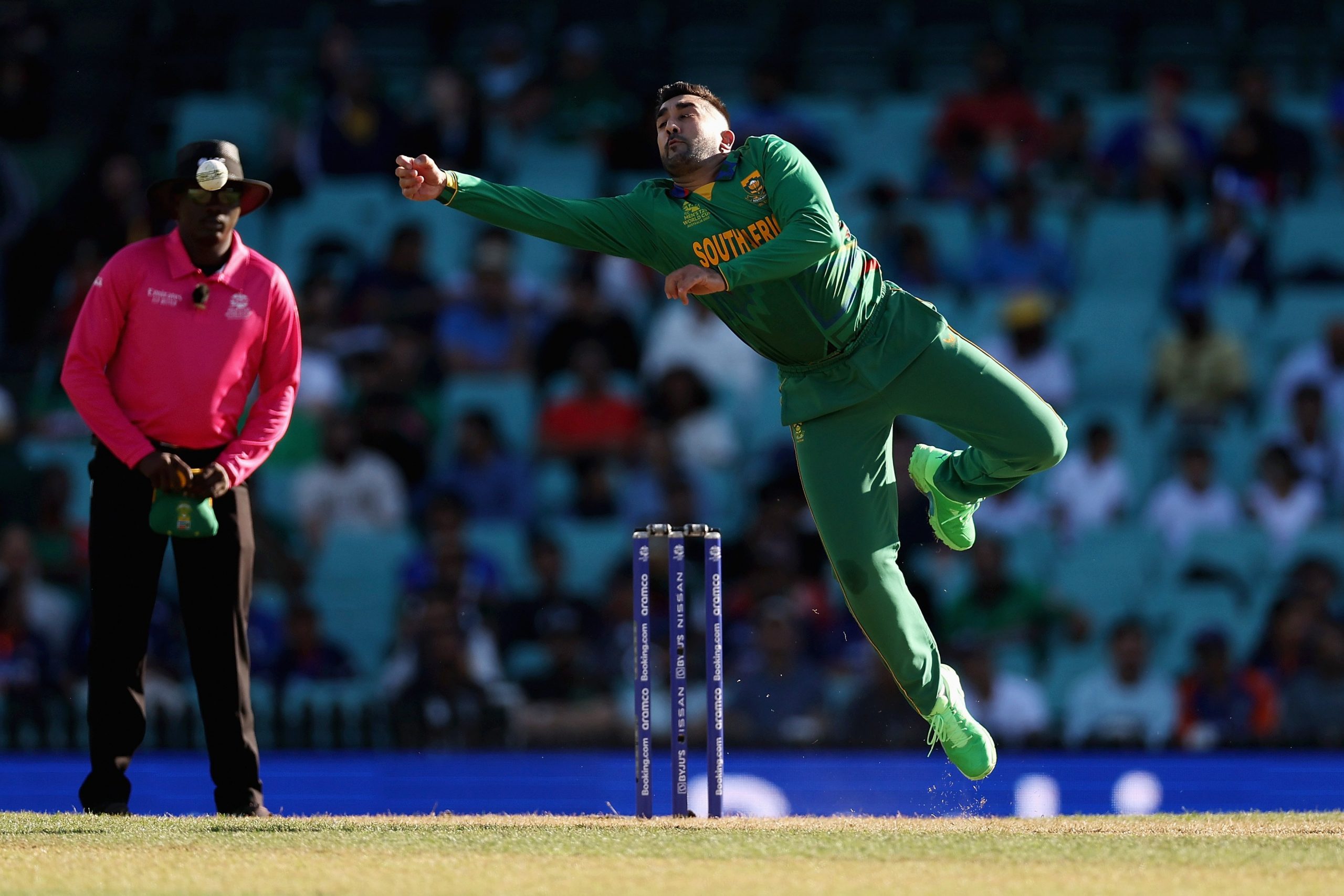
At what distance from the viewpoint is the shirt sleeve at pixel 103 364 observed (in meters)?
6.31

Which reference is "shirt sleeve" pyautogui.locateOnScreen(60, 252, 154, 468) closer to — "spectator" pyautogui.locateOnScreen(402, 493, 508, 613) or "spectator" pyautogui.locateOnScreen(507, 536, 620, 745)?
"spectator" pyautogui.locateOnScreen(507, 536, 620, 745)

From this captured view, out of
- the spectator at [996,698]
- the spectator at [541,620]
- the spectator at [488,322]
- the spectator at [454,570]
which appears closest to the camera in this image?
the spectator at [996,698]

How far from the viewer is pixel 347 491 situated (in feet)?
37.7

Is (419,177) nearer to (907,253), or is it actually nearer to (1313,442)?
(907,253)

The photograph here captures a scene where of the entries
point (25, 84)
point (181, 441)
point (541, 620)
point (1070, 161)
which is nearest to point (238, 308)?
point (181, 441)

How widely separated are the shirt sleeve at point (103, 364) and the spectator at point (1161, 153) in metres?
8.40

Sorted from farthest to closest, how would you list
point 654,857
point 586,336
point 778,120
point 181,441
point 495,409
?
point 778,120 → point 586,336 → point 495,409 → point 181,441 → point 654,857

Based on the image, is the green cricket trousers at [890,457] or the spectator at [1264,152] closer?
the green cricket trousers at [890,457]

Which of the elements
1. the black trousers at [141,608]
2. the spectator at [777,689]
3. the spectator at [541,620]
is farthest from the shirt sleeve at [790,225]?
the spectator at [541,620]

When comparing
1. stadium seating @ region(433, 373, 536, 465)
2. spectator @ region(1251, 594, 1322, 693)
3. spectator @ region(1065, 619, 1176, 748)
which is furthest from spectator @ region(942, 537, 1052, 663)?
stadium seating @ region(433, 373, 536, 465)

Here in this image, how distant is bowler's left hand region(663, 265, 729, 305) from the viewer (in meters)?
5.64

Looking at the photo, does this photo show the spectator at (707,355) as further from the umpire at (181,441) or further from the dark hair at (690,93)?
the umpire at (181,441)

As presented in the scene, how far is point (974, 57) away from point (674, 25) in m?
2.36

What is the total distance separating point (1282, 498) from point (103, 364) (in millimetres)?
7237
